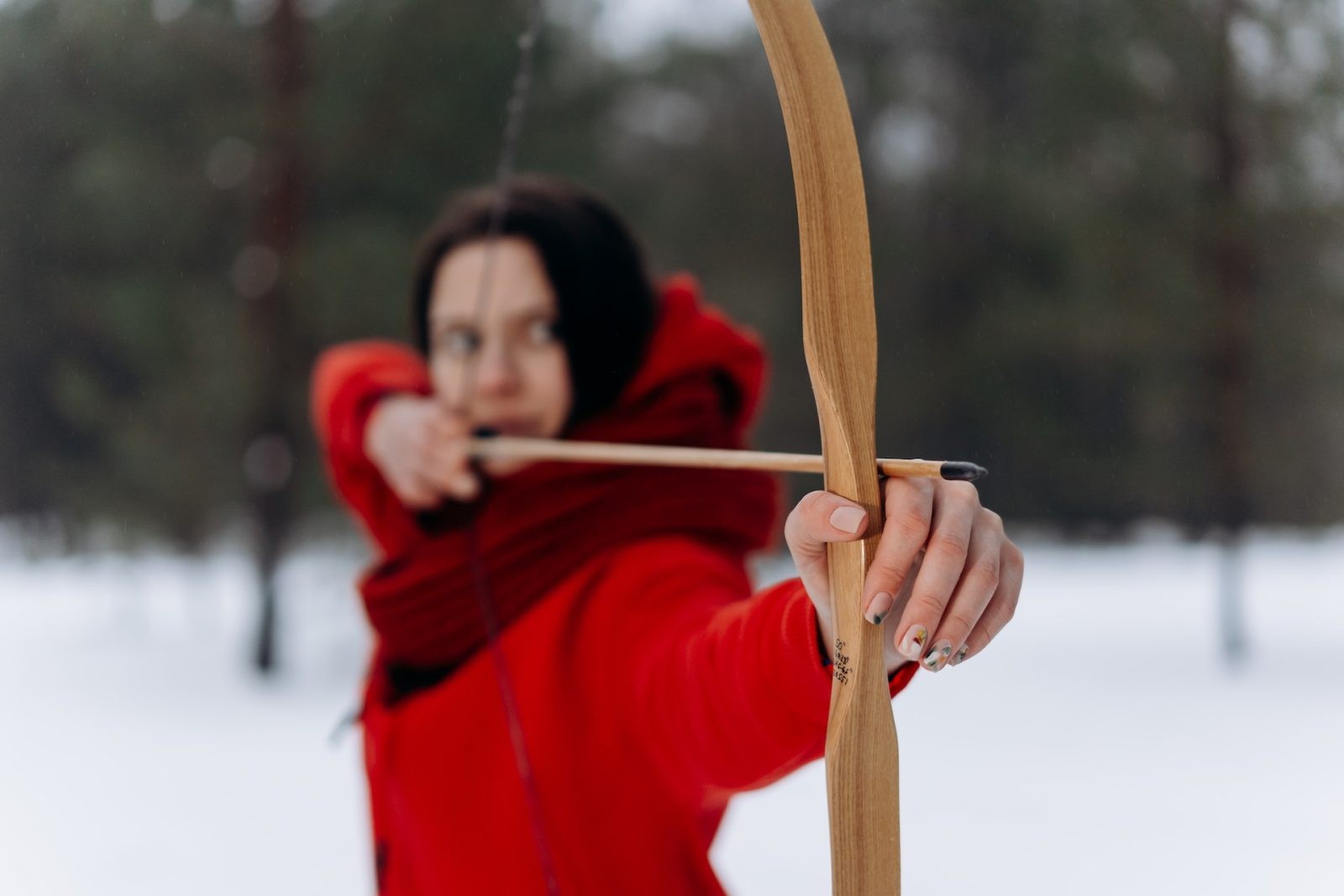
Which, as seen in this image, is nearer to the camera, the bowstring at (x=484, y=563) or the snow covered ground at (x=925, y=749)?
the bowstring at (x=484, y=563)

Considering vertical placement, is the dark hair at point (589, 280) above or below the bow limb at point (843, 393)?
above

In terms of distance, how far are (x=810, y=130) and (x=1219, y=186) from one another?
3100 mm

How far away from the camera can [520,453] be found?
1.83 feet

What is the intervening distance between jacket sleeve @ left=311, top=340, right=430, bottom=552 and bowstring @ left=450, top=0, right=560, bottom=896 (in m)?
0.14

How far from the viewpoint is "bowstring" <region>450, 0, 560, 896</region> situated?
0.54m

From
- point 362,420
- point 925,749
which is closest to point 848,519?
point 362,420

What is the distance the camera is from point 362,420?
0.82 m

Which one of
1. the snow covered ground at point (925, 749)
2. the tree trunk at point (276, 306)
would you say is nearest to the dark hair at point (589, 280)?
the snow covered ground at point (925, 749)

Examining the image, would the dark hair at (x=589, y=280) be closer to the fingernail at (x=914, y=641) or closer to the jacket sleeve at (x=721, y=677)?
the jacket sleeve at (x=721, y=677)

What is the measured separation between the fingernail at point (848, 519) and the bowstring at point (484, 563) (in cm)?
34

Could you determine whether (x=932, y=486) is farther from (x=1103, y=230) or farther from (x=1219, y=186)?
(x=1219, y=186)

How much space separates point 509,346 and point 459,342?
0.04 m

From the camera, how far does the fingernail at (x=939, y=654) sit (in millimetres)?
241

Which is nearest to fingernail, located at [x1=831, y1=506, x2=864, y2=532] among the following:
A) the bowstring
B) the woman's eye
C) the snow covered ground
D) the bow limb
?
the bow limb
